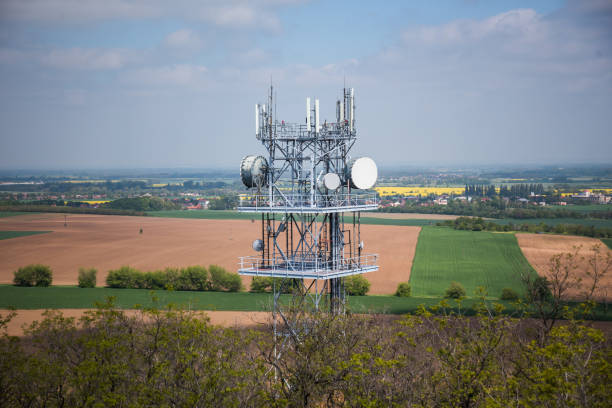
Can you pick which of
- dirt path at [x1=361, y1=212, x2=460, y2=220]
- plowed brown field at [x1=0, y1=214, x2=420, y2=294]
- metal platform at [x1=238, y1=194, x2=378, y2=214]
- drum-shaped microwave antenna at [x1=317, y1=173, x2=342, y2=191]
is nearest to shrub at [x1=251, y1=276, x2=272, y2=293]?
plowed brown field at [x1=0, y1=214, x2=420, y2=294]

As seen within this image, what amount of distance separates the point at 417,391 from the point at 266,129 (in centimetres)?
1515

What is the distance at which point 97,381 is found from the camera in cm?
1764

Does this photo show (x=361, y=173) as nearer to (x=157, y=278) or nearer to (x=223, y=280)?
(x=223, y=280)

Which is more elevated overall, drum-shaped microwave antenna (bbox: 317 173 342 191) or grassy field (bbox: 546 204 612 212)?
drum-shaped microwave antenna (bbox: 317 173 342 191)

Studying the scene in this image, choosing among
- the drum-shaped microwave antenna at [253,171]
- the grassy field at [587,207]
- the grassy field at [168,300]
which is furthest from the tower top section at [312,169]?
the grassy field at [587,207]

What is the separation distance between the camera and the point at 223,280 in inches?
2504

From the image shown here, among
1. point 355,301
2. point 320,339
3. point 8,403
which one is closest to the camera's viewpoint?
point 8,403

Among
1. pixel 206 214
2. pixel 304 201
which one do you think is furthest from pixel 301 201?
pixel 206 214

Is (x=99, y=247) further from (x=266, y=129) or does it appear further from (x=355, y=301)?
(x=266, y=129)

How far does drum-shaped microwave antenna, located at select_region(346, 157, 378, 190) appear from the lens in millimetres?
28078

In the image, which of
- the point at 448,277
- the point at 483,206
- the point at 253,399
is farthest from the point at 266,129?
the point at 483,206

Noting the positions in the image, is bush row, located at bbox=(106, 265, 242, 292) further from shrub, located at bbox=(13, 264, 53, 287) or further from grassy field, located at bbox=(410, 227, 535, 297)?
grassy field, located at bbox=(410, 227, 535, 297)

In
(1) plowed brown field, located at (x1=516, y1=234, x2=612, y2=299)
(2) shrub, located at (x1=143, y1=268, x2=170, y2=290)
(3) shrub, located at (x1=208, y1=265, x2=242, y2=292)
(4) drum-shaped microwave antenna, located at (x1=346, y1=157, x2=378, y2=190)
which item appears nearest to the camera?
(4) drum-shaped microwave antenna, located at (x1=346, y1=157, x2=378, y2=190)

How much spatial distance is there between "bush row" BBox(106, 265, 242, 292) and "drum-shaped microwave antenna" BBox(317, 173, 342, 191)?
37225 millimetres
